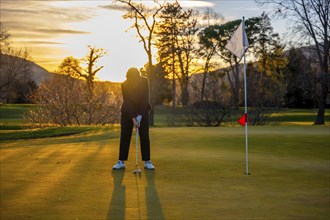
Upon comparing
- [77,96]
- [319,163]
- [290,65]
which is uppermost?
[290,65]

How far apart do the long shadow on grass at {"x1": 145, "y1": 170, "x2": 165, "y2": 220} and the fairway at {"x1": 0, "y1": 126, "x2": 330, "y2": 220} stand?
14 millimetres

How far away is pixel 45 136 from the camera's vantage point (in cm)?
2720

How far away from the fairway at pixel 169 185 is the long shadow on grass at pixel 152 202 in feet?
0.05

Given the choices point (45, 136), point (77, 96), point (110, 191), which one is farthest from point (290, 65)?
point (110, 191)

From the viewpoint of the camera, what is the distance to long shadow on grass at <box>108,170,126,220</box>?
287 inches

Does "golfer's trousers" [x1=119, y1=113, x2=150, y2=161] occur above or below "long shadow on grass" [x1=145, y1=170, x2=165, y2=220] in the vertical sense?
above

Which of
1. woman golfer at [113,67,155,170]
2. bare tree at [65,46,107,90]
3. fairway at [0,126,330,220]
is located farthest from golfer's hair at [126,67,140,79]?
bare tree at [65,46,107,90]

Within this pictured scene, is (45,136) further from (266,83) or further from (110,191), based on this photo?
(266,83)

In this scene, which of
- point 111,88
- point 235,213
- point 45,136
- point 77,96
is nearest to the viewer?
point 235,213

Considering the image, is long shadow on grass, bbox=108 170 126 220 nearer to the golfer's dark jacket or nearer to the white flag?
the golfer's dark jacket

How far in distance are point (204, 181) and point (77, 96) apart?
29.6 m

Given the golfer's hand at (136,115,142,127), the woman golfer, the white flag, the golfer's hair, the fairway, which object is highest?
the white flag

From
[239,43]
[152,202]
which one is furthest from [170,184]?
[239,43]

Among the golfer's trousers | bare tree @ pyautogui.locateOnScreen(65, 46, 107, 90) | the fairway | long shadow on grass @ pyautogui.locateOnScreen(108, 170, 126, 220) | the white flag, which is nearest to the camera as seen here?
long shadow on grass @ pyautogui.locateOnScreen(108, 170, 126, 220)
